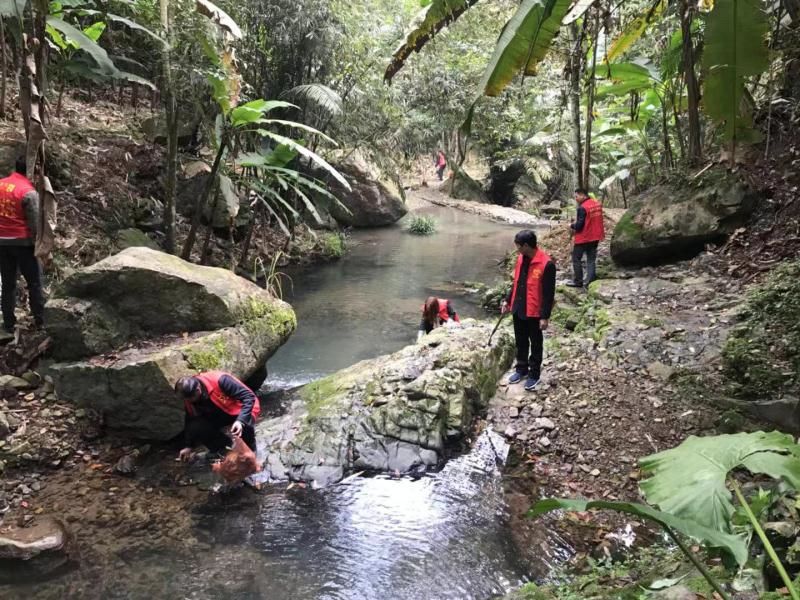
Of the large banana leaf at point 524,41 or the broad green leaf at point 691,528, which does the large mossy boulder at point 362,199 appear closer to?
the large banana leaf at point 524,41

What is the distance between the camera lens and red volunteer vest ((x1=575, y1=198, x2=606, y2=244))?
837 cm

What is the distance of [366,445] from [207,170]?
298 inches

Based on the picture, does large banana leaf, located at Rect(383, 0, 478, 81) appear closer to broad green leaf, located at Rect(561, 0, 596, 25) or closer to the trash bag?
broad green leaf, located at Rect(561, 0, 596, 25)

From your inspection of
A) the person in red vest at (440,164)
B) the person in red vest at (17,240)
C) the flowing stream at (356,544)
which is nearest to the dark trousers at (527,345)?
the flowing stream at (356,544)

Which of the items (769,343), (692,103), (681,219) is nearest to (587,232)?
(681,219)

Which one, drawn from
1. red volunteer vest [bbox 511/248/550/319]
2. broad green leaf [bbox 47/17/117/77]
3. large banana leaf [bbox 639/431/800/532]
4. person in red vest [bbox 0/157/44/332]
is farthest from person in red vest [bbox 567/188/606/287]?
person in red vest [bbox 0/157/44/332]

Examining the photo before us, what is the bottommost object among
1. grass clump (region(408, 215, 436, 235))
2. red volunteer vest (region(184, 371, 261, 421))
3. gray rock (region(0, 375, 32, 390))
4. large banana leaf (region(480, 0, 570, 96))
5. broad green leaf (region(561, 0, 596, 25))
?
gray rock (region(0, 375, 32, 390))

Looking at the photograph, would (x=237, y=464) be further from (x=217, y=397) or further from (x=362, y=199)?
(x=362, y=199)

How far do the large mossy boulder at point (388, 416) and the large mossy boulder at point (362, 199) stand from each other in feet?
41.8

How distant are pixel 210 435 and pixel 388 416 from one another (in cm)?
163

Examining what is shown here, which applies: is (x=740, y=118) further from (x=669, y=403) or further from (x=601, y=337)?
(x=601, y=337)

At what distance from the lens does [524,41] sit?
10.7 ft

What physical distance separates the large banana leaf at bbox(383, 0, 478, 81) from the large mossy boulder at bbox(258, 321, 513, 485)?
299 cm

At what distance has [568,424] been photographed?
5.32 meters
